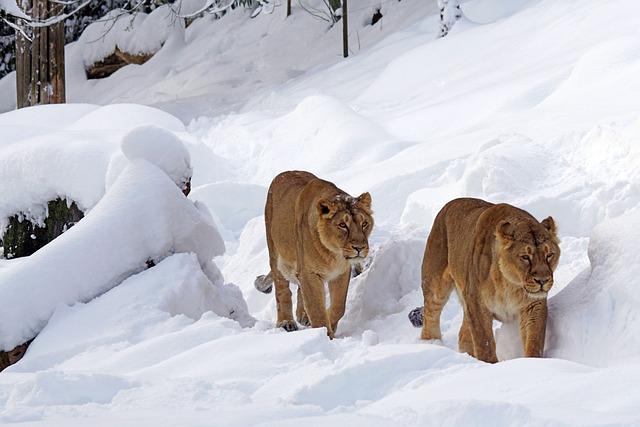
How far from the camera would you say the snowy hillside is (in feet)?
13.6

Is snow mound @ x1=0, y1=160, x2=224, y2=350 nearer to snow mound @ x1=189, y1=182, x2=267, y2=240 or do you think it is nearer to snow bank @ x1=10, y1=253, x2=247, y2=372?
snow bank @ x1=10, y1=253, x2=247, y2=372

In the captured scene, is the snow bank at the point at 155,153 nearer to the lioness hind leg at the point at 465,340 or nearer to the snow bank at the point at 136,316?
the snow bank at the point at 136,316

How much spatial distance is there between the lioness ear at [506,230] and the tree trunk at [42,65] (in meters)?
13.2

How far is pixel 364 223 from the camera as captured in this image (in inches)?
275

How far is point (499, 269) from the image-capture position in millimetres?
5754

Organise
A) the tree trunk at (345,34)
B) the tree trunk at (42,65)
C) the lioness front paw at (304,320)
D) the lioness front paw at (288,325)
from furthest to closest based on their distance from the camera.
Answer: the tree trunk at (345,34) < the tree trunk at (42,65) < the lioness front paw at (304,320) < the lioness front paw at (288,325)

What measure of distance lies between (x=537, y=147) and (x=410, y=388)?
213 inches

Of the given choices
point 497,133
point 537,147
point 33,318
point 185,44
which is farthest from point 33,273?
point 185,44

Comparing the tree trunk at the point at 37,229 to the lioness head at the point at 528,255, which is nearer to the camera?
the lioness head at the point at 528,255

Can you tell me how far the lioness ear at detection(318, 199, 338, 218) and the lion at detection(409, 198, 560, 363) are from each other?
812 mm

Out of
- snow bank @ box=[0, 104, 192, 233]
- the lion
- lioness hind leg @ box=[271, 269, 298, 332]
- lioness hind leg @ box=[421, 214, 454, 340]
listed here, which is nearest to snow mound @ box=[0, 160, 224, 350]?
snow bank @ box=[0, 104, 192, 233]

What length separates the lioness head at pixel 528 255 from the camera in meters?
5.57

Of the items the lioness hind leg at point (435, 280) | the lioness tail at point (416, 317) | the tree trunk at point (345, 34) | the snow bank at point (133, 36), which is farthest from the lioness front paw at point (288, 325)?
the snow bank at point (133, 36)

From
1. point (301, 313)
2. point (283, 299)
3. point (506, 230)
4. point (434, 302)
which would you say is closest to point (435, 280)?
point (434, 302)
